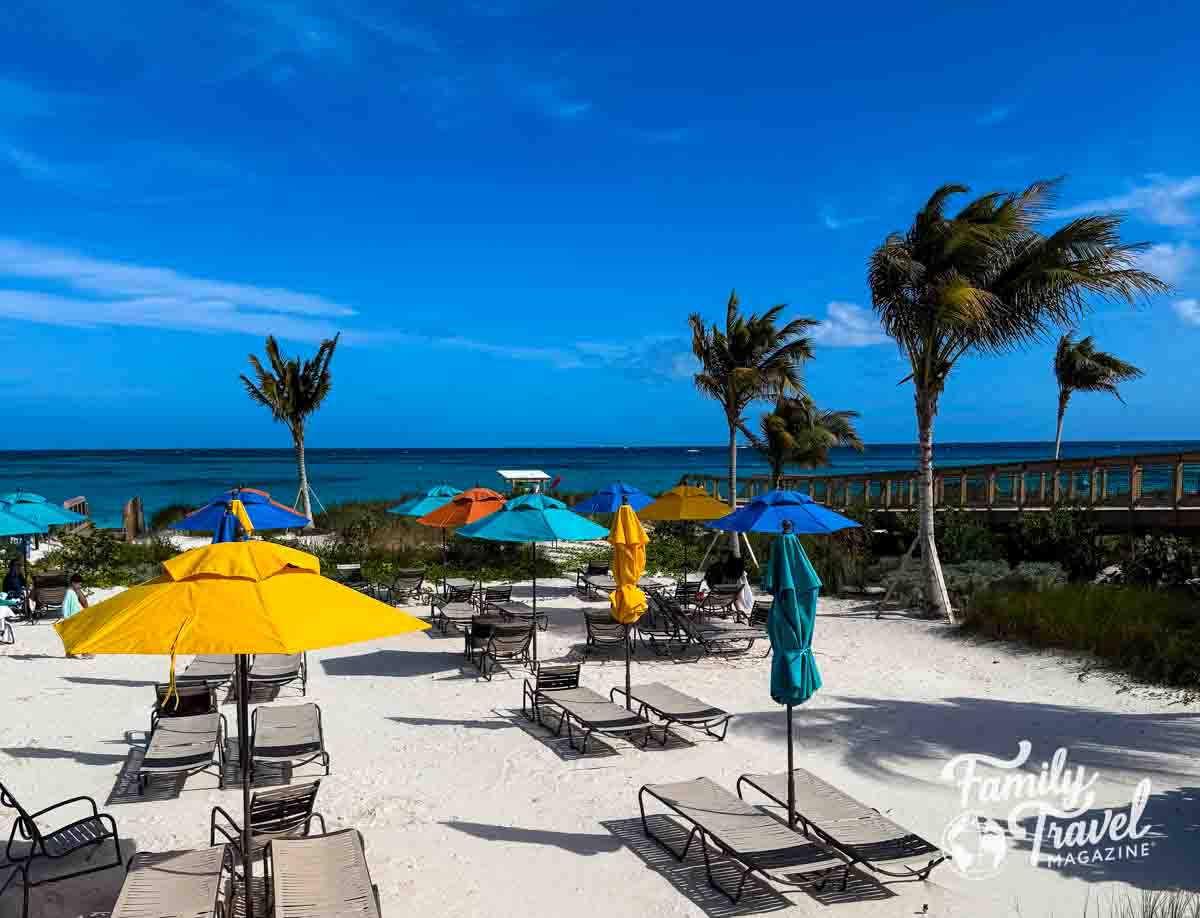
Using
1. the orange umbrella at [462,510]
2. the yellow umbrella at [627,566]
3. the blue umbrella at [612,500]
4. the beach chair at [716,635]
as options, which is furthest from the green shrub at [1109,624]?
the orange umbrella at [462,510]

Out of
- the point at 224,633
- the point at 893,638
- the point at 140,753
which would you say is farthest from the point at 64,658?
the point at 893,638

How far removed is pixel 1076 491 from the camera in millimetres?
19078

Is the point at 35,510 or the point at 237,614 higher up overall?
the point at 237,614

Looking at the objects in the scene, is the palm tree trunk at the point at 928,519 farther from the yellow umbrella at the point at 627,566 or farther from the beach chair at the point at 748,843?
the beach chair at the point at 748,843

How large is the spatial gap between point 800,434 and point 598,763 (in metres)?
15.9

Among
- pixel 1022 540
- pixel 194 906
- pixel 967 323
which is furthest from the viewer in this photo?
pixel 1022 540

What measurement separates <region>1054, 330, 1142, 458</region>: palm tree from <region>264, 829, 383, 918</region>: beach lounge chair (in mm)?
25301

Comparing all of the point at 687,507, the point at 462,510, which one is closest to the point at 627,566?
the point at 687,507

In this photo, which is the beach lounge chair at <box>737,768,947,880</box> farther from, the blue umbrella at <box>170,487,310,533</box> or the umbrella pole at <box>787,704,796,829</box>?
the blue umbrella at <box>170,487,310,533</box>

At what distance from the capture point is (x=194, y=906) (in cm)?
490

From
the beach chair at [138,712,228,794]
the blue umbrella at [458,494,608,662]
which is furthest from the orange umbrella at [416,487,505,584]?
the beach chair at [138,712,228,794]

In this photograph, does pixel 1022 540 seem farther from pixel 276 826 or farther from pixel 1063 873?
pixel 276 826

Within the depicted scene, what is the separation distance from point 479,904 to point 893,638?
31.8 feet
